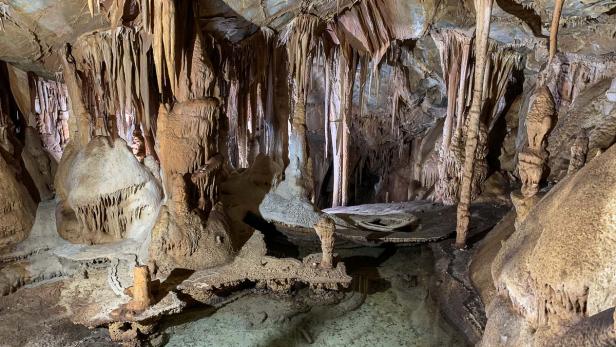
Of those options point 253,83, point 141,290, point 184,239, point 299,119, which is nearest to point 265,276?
point 184,239

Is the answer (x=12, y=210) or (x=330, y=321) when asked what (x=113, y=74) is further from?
(x=330, y=321)

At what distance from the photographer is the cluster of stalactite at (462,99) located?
31.7 feet

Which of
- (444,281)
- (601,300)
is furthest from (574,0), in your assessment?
(601,300)

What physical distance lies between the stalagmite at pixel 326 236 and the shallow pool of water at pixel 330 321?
538 mm

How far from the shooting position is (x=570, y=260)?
10.3 feet

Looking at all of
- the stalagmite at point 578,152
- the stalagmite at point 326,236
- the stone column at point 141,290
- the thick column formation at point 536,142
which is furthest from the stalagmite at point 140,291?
the stalagmite at point 578,152

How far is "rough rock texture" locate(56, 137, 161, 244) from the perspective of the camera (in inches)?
283

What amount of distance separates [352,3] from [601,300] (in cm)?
640

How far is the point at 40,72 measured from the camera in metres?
8.36

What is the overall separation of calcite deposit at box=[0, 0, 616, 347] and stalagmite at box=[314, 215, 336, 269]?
3 centimetres

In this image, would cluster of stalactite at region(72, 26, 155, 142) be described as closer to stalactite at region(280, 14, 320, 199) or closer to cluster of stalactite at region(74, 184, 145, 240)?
cluster of stalactite at region(74, 184, 145, 240)

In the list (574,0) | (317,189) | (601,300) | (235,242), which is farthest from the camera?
(317,189)

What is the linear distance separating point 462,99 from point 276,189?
4.83 meters

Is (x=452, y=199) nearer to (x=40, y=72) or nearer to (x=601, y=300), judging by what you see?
(x=601, y=300)
